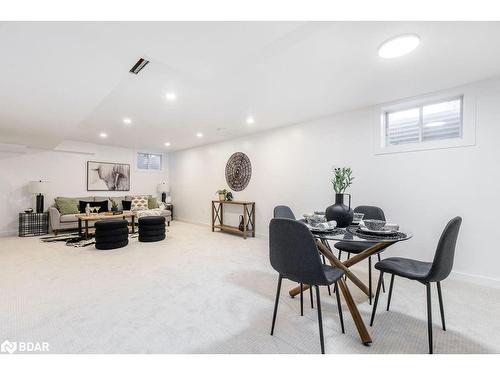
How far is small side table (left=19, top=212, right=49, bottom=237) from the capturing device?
16.6 feet

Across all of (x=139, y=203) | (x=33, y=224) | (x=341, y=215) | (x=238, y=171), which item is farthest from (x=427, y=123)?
(x=33, y=224)

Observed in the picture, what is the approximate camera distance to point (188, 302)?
2.21 meters

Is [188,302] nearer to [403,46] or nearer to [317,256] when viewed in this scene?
[317,256]

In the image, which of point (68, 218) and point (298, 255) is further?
point (68, 218)

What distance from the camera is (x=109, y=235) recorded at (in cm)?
401

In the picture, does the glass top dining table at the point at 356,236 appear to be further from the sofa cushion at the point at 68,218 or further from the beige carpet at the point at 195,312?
the sofa cushion at the point at 68,218

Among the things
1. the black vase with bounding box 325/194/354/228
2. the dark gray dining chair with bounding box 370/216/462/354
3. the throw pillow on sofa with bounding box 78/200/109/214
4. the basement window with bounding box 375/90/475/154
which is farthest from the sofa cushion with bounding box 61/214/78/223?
the basement window with bounding box 375/90/475/154

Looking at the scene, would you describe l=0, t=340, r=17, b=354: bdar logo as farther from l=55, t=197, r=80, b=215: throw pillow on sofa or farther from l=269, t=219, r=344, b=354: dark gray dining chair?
l=55, t=197, r=80, b=215: throw pillow on sofa

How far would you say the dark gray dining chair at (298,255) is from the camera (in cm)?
146

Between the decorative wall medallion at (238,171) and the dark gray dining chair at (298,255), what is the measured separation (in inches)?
149

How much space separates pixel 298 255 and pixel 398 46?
1.92 metres

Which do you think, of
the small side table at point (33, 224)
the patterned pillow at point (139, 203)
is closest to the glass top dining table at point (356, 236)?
the patterned pillow at point (139, 203)

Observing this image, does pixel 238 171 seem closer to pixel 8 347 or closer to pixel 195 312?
pixel 195 312
